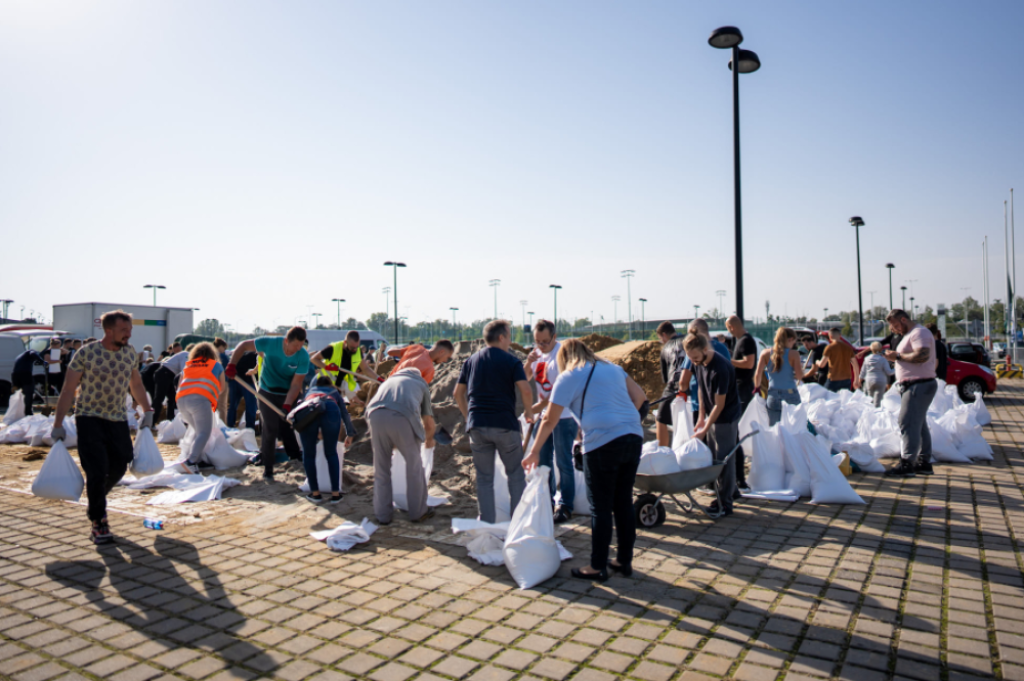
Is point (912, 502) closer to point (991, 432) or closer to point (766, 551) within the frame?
point (766, 551)

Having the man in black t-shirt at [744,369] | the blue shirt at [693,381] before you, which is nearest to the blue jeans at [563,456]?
the blue shirt at [693,381]

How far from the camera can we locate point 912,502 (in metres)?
6.23

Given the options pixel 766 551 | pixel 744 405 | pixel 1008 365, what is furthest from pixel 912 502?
pixel 1008 365

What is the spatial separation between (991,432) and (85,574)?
1243 cm

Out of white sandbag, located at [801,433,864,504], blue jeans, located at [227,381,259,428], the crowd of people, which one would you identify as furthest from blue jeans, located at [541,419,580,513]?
blue jeans, located at [227,381,259,428]

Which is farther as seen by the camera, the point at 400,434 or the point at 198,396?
the point at 198,396

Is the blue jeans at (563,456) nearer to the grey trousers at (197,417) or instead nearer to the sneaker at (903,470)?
the sneaker at (903,470)

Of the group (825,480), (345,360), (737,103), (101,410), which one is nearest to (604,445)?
(825,480)

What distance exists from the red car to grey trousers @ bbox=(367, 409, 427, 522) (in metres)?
13.8

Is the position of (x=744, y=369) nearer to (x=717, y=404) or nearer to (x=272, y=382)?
(x=717, y=404)

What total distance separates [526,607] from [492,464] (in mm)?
1799

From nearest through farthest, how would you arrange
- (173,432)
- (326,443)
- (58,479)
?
1. (58,479)
2. (326,443)
3. (173,432)

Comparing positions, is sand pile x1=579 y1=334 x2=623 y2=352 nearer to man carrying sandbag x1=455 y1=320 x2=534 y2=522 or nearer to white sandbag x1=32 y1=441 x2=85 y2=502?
man carrying sandbag x1=455 y1=320 x2=534 y2=522

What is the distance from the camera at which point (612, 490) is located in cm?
429
